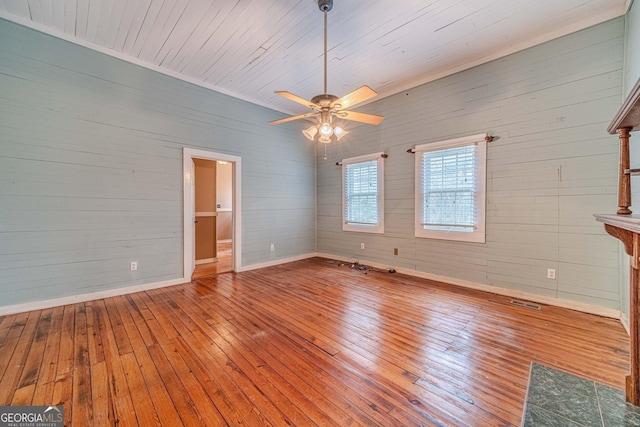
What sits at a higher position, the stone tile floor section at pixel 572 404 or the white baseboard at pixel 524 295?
the white baseboard at pixel 524 295

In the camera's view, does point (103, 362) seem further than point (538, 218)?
No

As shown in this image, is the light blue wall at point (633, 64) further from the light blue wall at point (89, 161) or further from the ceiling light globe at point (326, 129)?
the light blue wall at point (89, 161)

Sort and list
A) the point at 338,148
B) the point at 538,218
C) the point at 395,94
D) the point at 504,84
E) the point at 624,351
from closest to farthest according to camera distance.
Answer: the point at 624,351
the point at 538,218
the point at 504,84
the point at 395,94
the point at 338,148

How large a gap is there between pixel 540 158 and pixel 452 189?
1062mm

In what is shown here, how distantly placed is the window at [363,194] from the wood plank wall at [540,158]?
2.06ft

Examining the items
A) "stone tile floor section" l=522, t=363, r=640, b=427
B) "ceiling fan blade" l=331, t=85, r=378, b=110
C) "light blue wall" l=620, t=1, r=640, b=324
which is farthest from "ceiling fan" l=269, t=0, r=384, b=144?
"stone tile floor section" l=522, t=363, r=640, b=427

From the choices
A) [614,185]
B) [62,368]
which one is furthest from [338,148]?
[62,368]

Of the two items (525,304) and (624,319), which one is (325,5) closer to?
(525,304)

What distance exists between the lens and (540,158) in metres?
3.11

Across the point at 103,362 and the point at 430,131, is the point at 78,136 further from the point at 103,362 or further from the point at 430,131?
the point at 430,131

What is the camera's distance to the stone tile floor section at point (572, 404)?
1.42m

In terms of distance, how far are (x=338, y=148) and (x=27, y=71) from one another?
459 cm

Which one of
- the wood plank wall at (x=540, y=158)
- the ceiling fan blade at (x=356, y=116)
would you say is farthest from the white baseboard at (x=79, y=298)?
the wood plank wall at (x=540, y=158)

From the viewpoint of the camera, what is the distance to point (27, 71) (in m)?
2.84
